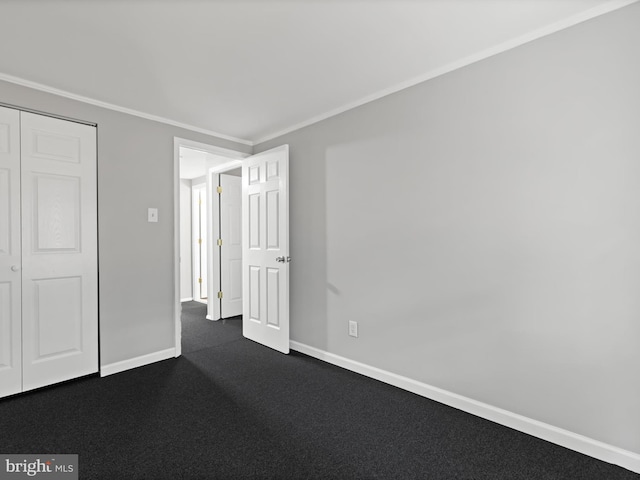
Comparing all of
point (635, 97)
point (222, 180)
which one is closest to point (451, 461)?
point (635, 97)

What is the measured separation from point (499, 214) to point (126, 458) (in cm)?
257

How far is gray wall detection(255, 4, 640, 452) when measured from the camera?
68.0 inches

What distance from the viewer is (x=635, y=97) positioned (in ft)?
5.47

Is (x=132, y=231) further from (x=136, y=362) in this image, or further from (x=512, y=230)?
(x=512, y=230)

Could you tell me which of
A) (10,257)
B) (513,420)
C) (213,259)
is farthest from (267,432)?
(213,259)

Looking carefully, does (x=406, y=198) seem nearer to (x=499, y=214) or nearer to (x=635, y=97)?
(x=499, y=214)

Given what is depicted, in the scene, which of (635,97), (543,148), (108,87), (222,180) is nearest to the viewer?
(635,97)

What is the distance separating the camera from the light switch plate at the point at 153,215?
3.13 metres

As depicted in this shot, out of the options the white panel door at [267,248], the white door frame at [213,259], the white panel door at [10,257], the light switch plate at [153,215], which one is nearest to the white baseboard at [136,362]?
the white panel door at [10,257]

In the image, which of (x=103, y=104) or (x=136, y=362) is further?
(x=136, y=362)

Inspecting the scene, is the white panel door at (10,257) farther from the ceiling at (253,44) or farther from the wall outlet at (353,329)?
the wall outlet at (353,329)

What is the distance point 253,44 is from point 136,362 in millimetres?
2830

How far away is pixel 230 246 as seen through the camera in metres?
4.83

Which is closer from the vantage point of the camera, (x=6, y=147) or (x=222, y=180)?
(x=6, y=147)
